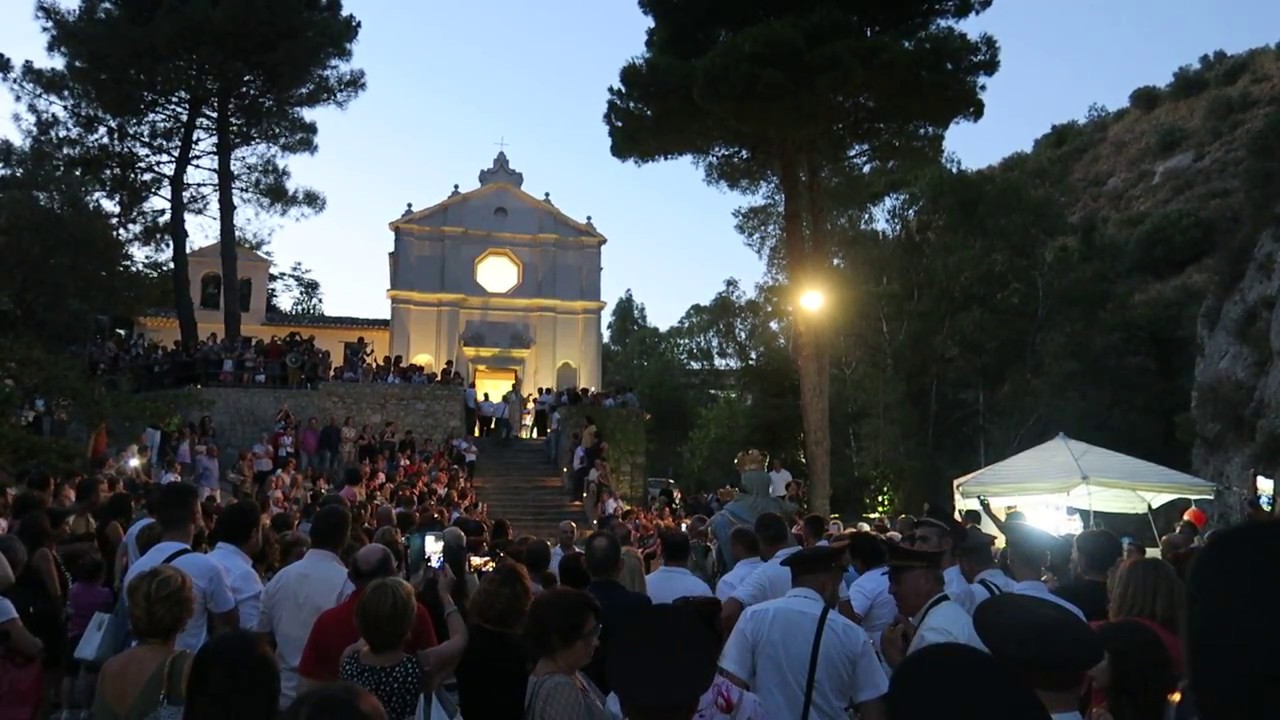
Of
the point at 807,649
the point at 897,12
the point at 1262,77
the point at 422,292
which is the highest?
the point at 1262,77

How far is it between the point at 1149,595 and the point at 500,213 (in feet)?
116

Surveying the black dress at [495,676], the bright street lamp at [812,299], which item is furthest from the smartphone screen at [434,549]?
the bright street lamp at [812,299]

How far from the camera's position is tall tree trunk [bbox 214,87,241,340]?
3038 centimetres

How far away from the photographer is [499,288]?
127 ft

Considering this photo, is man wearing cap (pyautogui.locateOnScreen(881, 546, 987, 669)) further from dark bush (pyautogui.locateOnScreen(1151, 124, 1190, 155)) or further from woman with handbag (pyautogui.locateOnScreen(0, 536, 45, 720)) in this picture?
dark bush (pyautogui.locateOnScreen(1151, 124, 1190, 155))

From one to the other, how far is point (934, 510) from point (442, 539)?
13.0 ft

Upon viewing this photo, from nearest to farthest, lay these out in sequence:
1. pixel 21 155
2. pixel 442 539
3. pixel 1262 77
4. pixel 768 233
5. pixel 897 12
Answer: pixel 442 539, pixel 897 12, pixel 21 155, pixel 768 233, pixel 1262 77

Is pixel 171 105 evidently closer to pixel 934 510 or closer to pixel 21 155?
pixel 21 155

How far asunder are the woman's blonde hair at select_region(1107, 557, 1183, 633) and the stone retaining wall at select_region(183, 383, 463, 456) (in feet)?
77.2

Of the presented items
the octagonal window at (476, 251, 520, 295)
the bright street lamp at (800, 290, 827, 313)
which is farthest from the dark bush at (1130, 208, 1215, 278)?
the bright street lamp at (800, 290, 827, 313)

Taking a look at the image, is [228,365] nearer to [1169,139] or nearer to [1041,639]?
[1041,639]

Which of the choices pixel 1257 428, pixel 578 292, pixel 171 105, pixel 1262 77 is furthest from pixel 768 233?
pixel 1262 77

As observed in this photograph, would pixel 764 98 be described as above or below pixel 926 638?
above

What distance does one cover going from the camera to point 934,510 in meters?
9.19
